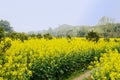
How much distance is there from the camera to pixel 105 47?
24.9 meters

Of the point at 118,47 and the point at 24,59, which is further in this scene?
the point at 118,47

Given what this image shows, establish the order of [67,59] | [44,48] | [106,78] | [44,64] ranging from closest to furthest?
[106,78]
[44,64]
[44,48]
[67,59]

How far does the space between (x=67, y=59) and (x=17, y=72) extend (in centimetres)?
661

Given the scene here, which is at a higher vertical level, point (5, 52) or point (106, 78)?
point (5, 52)

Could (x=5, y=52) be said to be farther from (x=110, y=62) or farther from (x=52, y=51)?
(x=110, y=62)

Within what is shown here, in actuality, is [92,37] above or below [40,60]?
above

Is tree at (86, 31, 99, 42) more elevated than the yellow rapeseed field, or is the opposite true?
tree at (86, 31, 99, 42)

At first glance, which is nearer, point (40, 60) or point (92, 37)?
Answer: point (40, 60)

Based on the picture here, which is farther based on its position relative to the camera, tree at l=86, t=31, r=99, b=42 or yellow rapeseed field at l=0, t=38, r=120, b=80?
tree at l=86, t=31, r=99, b=42

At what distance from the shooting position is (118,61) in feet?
38.7

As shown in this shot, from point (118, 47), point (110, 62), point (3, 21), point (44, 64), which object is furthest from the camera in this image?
point (3, 21)

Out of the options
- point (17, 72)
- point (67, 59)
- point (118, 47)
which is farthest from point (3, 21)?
point (17, 72)

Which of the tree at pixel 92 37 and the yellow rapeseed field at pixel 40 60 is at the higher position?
the tree at pixel 92 37

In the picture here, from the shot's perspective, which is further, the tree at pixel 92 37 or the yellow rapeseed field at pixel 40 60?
the tree at pixel 92 37
